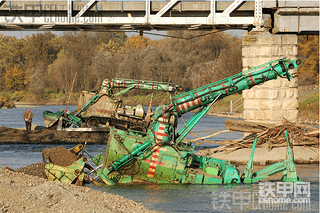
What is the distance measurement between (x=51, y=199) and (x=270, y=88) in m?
12.9

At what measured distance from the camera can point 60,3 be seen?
862 inches

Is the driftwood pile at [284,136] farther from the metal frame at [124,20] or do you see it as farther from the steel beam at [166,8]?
the steel beam at [166,8]

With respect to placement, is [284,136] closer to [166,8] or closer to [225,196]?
[225,196]

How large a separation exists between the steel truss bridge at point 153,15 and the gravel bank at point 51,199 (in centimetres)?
1144

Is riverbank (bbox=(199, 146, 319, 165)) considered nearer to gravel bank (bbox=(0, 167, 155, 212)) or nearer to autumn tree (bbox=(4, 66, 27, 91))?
gravel bank (bbox=(0, 167, 155, 212))

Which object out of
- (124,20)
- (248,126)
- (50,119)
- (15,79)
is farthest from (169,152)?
(15,79)

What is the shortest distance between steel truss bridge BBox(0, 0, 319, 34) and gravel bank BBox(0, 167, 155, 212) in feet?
37.5

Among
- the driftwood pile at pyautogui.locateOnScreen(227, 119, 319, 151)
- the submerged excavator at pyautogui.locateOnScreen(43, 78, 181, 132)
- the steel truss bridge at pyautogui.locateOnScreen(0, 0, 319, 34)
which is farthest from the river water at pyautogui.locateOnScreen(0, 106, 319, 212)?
the submerged excavator at pyautogui.locateOnScreen(43, 78, 181, 132)

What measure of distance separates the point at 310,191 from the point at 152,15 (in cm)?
1106

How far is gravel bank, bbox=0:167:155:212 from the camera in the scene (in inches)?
379

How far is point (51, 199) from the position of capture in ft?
33.7

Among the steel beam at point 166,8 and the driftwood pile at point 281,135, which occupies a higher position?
the steel beam at point 166,8

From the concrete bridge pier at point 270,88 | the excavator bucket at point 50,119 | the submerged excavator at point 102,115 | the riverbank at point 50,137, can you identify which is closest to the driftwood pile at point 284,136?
the concrete bridge pier at point 270,88

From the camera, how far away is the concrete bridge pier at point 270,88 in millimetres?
20594
